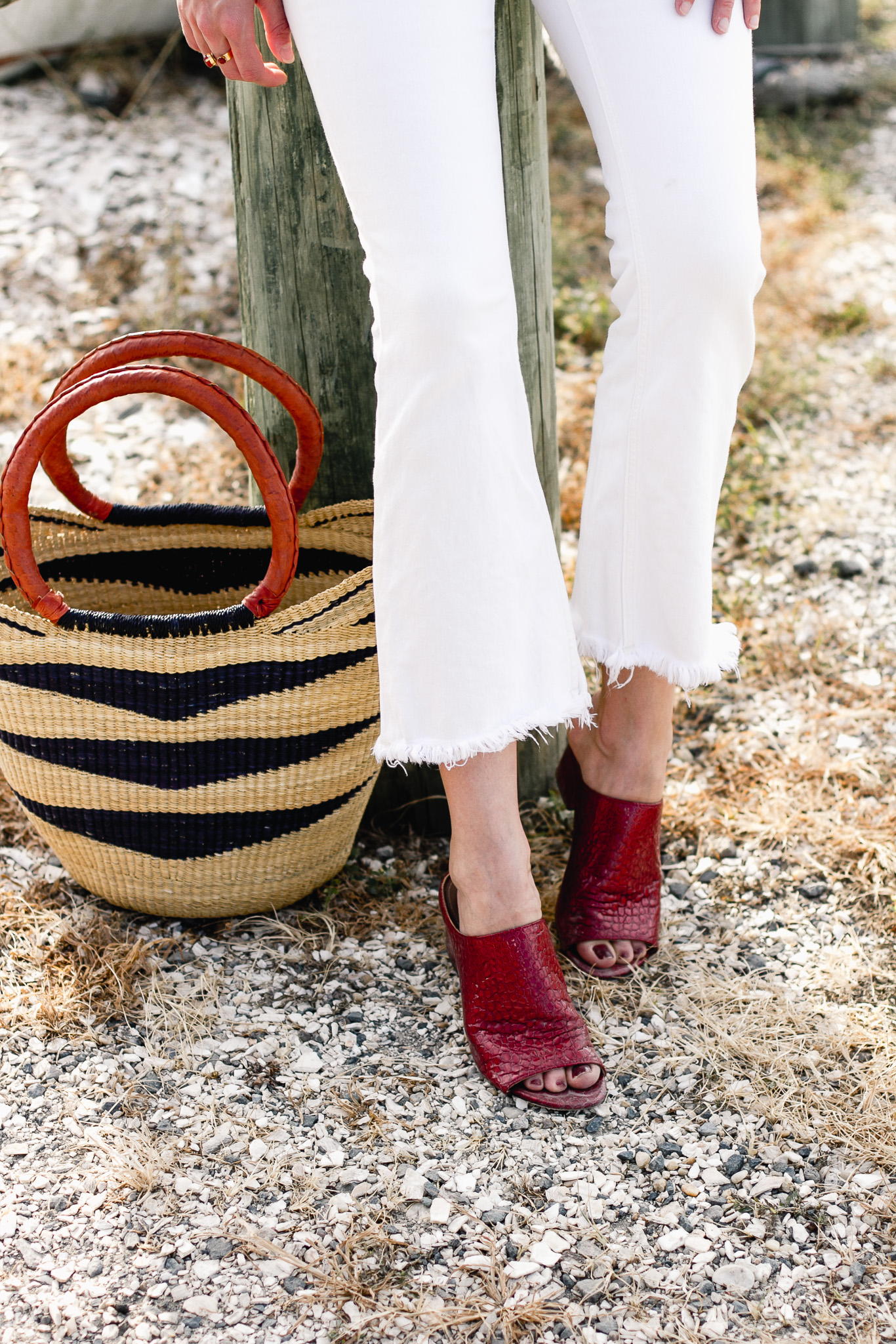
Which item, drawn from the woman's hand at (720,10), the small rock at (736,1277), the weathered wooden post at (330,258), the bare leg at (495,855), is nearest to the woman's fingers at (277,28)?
the weathered wooden post at (330,258)

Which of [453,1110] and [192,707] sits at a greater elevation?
[192,707]

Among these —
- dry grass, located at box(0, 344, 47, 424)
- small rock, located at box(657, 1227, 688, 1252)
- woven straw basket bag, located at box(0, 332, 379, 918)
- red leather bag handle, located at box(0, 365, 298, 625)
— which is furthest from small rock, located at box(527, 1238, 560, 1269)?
dry grass, located at box(0, 344, 47, 424)

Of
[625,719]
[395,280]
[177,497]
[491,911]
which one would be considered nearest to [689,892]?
[625,719]

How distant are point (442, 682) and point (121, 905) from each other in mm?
714

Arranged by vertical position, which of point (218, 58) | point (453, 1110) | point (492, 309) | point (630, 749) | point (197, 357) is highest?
point (218, 58)

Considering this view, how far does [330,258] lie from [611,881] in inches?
37.8

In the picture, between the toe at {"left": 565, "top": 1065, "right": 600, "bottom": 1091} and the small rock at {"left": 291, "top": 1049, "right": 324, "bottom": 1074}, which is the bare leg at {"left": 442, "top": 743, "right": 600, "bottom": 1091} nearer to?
the toe at {"left": 565, "top": 1065, "right": 600, "bottom": 1091}

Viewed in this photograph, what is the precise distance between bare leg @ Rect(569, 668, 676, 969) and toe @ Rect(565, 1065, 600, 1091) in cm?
19

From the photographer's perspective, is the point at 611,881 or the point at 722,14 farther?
the point at 611,881

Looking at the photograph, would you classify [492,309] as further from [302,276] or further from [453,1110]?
[453,1110]

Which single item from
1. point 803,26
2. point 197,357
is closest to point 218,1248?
point 197,357

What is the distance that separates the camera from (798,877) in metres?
1.73

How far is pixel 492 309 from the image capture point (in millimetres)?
1178

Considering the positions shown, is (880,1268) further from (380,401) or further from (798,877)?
(380,401)
